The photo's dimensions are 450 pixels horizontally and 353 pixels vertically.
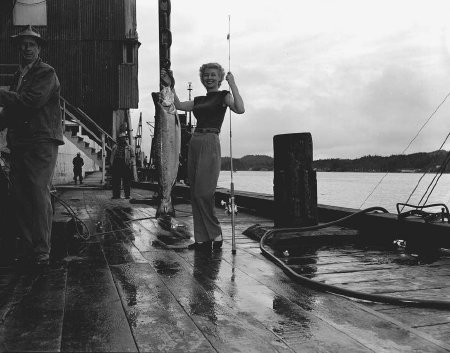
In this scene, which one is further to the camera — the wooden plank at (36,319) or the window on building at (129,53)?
the window on building at (129,53)

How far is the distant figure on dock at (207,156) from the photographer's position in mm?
5582

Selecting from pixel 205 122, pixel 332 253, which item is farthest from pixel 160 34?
pixel 332 253

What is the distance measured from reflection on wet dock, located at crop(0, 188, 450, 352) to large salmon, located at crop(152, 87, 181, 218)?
1504 mm

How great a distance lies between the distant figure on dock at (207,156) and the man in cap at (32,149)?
1.59 meters

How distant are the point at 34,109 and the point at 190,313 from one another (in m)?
2.59

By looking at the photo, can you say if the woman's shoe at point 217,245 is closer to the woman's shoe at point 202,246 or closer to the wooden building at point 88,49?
the woman's shoe at point 202,246

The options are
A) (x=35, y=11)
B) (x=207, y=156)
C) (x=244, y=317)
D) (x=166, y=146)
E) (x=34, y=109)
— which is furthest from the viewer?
(x=35, y=11)

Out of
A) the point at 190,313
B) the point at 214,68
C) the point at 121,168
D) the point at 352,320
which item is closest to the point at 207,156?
the point at 214,68

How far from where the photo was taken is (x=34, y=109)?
458 centimetres

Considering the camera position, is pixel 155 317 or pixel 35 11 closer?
pixel 155 317

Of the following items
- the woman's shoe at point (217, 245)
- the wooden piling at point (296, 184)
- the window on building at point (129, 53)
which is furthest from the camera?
the window on building at point (129, 53)

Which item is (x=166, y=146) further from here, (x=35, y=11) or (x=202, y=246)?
(x=35, y=11)

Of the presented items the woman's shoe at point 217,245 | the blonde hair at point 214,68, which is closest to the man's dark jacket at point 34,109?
the blonde hair at point 214,68

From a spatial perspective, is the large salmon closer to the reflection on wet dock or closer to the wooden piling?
the reflection on wet dock
